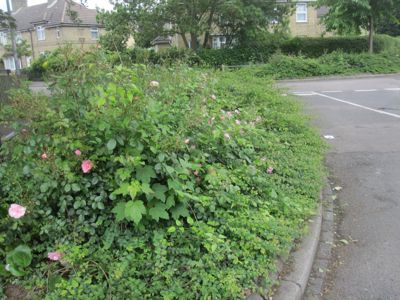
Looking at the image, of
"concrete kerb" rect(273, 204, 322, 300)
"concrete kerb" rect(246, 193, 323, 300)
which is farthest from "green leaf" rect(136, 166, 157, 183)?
"concrete kerb" rect(273, 204, 322, 300)

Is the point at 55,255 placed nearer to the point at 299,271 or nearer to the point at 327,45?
the point at 299,271

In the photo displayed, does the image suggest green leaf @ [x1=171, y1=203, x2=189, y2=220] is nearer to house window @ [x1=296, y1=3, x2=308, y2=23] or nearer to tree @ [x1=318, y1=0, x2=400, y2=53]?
tree @ [x1=318, y1=0, x2=400, y2=53]

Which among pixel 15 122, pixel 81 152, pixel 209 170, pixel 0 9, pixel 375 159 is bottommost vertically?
pixel 375 159

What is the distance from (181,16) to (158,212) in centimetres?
2379

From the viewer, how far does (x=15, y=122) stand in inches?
127

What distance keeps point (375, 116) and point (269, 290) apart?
807cm

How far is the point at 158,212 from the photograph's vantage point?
2875 millimetres

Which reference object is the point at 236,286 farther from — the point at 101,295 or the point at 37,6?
the point at 37,6

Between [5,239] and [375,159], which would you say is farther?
[375,159]

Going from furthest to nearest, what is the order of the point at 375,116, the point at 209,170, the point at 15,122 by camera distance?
the point at 375,116 < the point at 209,170 < the point at 15,122

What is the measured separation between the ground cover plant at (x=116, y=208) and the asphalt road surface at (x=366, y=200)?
58cm

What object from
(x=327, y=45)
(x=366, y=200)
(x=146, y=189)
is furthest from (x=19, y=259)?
(x=327, y=45)

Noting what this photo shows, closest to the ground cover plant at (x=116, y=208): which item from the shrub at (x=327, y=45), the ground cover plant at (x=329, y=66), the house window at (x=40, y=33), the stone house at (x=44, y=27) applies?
the ground cover plant at (x=329, y=66)

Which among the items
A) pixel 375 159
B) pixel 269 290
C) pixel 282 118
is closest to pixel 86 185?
pixel 269 290
